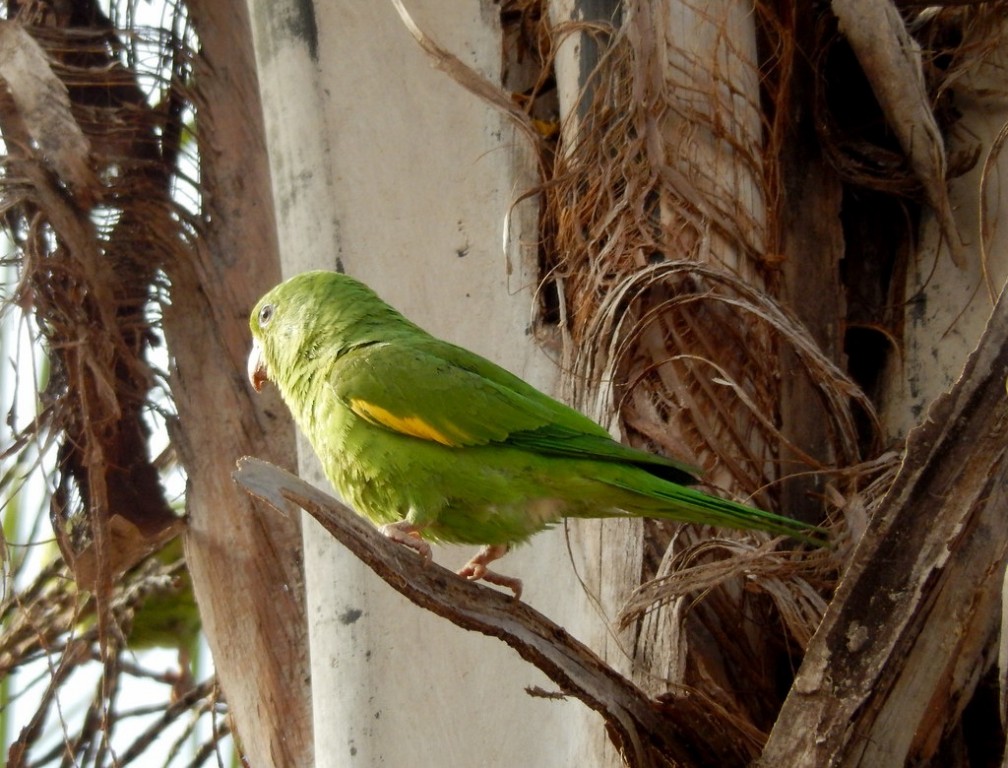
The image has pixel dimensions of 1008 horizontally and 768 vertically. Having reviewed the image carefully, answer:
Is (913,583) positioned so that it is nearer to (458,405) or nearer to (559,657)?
(559,657)

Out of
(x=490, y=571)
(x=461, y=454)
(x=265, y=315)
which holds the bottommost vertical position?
(x=490, y=571)

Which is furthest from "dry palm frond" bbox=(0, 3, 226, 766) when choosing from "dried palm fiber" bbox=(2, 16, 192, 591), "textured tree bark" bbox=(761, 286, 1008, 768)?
"textured tree bark" bbox=(761, 286, 1008, 768)

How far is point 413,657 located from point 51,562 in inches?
108

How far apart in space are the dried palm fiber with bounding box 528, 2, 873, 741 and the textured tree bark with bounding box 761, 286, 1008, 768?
0.57 metres

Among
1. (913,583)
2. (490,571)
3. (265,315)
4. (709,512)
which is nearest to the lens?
(913,583)

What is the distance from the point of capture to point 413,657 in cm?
355

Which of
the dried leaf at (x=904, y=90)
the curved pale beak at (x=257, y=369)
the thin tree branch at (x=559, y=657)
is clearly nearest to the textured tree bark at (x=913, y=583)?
the thin tree branch at (x=559, y=657)

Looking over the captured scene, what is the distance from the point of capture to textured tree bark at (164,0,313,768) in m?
4.27

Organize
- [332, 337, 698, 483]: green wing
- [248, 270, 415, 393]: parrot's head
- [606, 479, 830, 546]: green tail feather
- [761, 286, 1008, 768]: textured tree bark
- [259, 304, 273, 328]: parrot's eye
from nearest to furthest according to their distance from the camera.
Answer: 1. [761, 286, 1008, 768]: textured tree bark
2. [606, 479, 830, 546]: green tail feather
3. [332, 337, 698, 483]: green wing
4. [248, 270, 415, 393]: parrot's head
5. [259, 304, 273, 328]: parrot's eye

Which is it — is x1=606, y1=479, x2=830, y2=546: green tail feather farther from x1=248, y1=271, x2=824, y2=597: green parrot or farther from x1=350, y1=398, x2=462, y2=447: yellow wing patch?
x1=350, y1=398, x2=462, y2=447: yellow wing patch

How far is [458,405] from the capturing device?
330cm

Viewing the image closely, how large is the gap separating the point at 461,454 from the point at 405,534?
256 mm

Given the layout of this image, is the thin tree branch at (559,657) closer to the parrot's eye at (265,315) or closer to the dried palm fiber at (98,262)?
the parrot's eye at (265,315)

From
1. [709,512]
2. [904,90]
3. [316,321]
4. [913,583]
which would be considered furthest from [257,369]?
[913,583]
